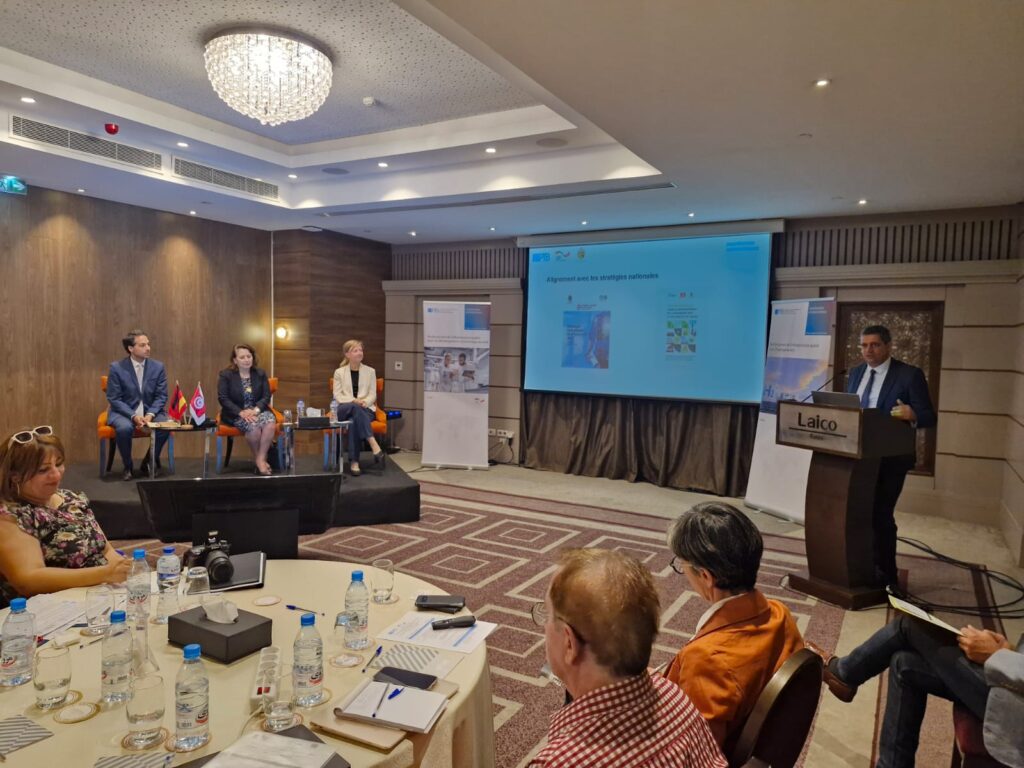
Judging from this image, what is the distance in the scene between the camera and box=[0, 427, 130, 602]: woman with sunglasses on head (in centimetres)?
222

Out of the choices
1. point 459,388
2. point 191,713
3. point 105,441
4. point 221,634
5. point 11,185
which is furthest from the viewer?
point 459,388

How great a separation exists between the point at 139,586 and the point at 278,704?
2.84ft

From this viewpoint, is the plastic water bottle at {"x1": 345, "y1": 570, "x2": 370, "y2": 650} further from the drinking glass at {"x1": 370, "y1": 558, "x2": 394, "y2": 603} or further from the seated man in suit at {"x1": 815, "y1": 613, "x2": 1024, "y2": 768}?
the seated man in suit at {"x1": 815, "y1": 613, "x2": 1024, "y2": 768}

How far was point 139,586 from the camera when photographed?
81.7 inches

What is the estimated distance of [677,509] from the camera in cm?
616

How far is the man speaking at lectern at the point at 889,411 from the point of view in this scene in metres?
4.07

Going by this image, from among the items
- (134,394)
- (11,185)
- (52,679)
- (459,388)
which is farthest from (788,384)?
(11,185)

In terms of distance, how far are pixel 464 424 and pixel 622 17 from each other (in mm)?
5615

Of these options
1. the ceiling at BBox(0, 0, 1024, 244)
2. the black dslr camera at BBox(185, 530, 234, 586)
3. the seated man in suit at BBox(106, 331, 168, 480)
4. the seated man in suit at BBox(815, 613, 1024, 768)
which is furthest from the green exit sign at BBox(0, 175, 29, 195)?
the seated man in suit at BBox(815, 613, 1024, 768)

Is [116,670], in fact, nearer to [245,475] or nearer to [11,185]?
[245,475]

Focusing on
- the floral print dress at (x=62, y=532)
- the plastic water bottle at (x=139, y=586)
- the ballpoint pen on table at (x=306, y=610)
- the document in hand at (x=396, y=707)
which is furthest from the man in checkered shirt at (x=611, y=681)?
the floral print dress at (x=62, y=532)

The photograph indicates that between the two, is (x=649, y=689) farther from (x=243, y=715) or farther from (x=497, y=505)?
(x=497, y=505)

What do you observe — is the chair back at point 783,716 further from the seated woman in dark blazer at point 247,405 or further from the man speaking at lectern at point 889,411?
the seated woman in dark blazer at point 247,405

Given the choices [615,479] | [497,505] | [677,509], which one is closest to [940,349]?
[677,509]
